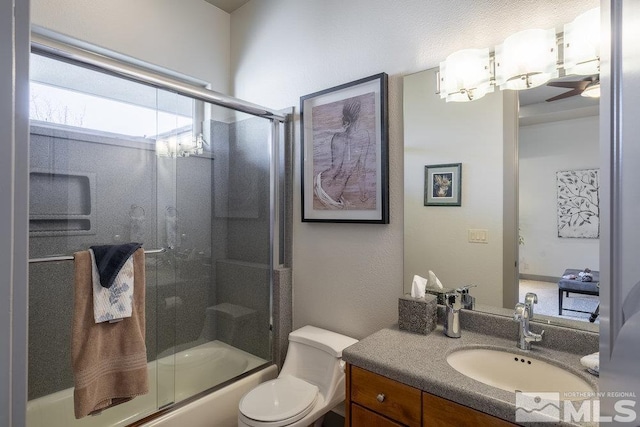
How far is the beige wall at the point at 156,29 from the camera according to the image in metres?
1.94

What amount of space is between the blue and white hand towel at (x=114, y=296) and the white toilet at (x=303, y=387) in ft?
2.37

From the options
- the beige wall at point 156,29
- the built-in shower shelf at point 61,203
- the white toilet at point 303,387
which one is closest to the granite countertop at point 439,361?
the white toilet at point 303,387

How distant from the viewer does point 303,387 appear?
1.82 m

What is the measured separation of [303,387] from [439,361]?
87 cm

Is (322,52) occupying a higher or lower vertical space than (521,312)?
higher

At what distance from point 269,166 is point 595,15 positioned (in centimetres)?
179

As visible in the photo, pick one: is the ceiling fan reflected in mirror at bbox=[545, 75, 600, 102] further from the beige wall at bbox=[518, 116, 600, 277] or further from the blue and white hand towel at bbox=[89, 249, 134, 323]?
the blue and white hand towel at bbox=[89, 249, 134, 323]

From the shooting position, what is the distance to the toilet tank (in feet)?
5.98

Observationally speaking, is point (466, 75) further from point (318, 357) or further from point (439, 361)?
point (318, 357)

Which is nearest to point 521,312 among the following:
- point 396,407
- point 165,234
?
point 396,407

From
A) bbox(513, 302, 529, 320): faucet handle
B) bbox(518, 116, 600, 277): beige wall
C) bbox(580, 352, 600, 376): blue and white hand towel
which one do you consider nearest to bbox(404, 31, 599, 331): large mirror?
bbox(518, 116, 600, 277): beige wall

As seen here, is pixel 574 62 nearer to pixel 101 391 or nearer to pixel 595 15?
pixel 595 15

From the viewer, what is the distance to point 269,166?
233 cm

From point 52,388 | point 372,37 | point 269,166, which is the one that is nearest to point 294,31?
point 372,37
